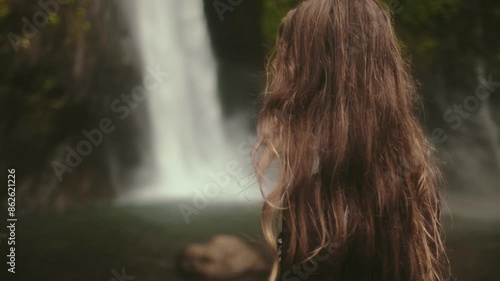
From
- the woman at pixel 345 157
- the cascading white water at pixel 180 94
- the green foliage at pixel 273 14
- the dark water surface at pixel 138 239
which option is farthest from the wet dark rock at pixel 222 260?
the woman at pixel 345 157

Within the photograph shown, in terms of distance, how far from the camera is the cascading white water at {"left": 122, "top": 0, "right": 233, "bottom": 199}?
547 cm

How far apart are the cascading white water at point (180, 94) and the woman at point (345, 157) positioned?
407 cm

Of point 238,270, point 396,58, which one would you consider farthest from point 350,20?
point 238,270

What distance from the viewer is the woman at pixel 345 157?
3.86 feet

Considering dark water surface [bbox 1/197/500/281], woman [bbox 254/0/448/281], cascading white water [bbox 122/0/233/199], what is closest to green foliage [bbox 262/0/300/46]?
cascading white water [bbox 122/0/233/199]

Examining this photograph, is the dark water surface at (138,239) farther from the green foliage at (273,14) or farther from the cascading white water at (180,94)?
the green foliage at (273,14)

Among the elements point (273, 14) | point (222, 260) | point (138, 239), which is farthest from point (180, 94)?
point (222, 260)

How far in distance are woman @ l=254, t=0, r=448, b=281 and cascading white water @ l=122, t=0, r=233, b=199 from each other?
407 cm

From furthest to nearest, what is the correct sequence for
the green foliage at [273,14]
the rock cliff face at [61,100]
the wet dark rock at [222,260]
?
the green foliage at [273,14] → the rock cliff face at [61,100] → the wet dark rock at [222,260]

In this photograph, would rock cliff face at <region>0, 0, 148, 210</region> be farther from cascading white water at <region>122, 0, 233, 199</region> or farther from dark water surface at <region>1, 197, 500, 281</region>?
cascading white water at <region>122, 0, 233, 199</region>

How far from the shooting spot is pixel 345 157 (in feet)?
3.88

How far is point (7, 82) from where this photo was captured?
14.7ft

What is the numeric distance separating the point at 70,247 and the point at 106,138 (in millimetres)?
923

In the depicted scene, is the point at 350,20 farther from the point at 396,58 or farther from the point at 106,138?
the point at 106,138
